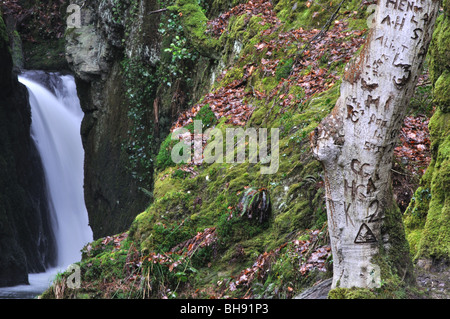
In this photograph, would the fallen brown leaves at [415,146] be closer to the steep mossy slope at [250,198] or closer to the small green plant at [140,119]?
the steep mossy slope at [250,198]

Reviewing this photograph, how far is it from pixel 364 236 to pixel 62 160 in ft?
52.4

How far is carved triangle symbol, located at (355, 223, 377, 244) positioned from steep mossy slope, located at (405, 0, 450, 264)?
0.96 m

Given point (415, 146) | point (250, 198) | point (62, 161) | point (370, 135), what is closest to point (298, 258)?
point (250, 198)

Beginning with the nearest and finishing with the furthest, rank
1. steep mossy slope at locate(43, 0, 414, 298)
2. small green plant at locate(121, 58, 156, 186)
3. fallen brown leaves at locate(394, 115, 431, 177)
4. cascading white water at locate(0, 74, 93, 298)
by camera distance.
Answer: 1. steep mossy slope at locate(43, 0, 414, 298)
2. fallen brown leaves at locate(394, 115, 431, 177)
3. small green plant at locate(121, 58, 156, 186)
4. cascading white water at locate(0, 74, 93, 298)

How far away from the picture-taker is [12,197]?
14359 mm

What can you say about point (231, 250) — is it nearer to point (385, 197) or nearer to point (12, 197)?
point (385, 197)

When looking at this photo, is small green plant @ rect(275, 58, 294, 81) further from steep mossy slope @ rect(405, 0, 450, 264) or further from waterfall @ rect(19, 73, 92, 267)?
waterfall @ rect(19, 73, 92, 267)

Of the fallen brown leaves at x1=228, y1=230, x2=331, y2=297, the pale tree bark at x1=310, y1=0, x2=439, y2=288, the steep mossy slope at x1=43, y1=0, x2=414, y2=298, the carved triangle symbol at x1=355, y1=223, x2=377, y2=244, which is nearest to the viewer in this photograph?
the pale tree bark at x1=310, y1=0, x2=439, y2=288

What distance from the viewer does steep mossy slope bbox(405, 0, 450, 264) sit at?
12.5 feet

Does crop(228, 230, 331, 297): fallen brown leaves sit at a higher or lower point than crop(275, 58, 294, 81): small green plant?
lower

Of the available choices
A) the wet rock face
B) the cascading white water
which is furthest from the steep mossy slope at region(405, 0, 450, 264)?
the cascading white water

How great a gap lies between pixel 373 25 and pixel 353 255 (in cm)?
150

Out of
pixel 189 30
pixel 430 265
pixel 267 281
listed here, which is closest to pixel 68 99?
pixel 189 30

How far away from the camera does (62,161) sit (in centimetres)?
1752
